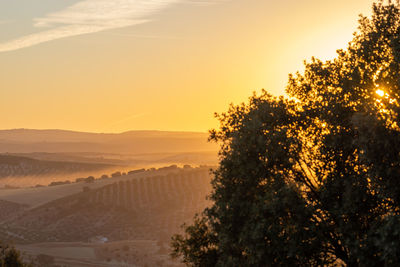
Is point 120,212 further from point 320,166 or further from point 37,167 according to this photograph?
point 37,167

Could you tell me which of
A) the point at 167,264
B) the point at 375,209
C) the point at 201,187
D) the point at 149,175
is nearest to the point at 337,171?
the point at 375,209

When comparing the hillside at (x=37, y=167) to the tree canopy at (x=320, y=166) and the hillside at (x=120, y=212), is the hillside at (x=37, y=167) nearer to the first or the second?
the hillside at (x=120, y=212)

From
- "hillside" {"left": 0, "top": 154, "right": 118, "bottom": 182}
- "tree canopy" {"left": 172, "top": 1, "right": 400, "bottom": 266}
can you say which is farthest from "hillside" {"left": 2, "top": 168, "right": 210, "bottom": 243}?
"hillside" {"left": 0, "top": 154, "right": 118, "bottom": 182}

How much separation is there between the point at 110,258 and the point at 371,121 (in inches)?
1851

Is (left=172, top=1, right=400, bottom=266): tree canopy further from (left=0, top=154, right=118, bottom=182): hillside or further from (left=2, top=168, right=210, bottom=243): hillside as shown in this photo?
(left=0, top=154, right=118, bottom=182): hillside

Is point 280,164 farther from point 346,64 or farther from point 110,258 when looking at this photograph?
point 110,258

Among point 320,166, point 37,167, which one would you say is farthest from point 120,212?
point 37,167

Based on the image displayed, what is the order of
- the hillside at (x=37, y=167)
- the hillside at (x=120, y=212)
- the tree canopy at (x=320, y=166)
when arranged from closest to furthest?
the tree canopy at (x=320, y=166)
the hillside at (x=120, y=212)
the hillside at (x=37, y=167)

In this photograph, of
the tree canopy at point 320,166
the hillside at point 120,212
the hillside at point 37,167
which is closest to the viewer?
Result: the tree canopy at point 320,166

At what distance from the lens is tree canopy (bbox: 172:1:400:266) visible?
16.2 metres

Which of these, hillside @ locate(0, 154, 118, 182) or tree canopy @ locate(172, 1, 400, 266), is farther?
hillside @ locate(0, 154, 118, 182)

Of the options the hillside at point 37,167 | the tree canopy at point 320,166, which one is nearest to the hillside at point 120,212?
the tree canopy at point 320,166

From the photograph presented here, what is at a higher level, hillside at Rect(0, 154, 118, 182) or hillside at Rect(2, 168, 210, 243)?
hillside at Rect(0, 154, 118, 182)

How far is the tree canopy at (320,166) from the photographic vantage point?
53.3 ft
